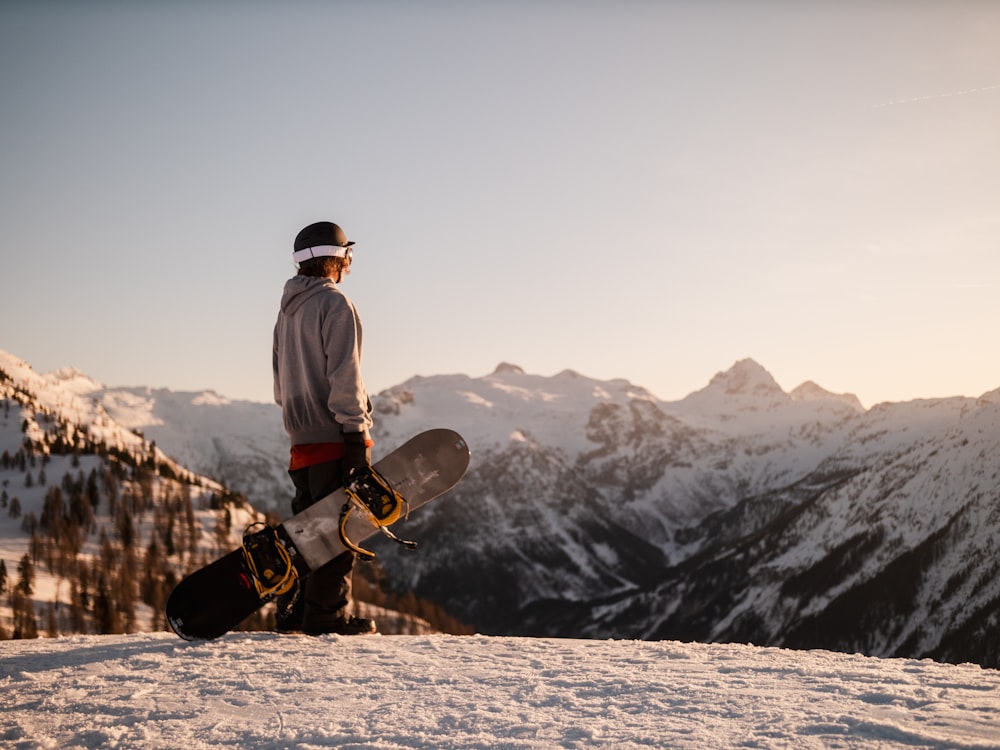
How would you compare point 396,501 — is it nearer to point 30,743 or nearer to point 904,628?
point 30,743

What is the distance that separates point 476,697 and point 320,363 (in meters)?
4.15

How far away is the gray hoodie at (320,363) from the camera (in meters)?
8.37

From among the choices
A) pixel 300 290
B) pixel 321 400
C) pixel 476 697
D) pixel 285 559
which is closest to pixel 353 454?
pixel 321 400

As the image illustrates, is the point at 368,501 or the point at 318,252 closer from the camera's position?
the point at 368,501

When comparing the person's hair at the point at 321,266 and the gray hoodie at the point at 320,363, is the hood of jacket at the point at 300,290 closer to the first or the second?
the gray hoodie at the point at 320,363

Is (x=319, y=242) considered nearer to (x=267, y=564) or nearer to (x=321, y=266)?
(x=321, y=266)

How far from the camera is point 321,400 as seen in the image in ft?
28.6

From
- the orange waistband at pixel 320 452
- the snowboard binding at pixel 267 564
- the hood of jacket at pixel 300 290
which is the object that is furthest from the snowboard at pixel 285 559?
the hood of jacket at pixel 300 290

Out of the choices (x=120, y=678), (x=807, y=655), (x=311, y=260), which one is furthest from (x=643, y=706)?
(x=311, y=260)

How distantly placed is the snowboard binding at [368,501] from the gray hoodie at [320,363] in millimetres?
494

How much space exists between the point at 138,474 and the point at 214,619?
20867cm

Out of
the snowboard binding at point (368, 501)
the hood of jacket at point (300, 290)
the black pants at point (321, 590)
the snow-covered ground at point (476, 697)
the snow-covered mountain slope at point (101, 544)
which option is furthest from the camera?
the snow-covered mountain slope at point (101, 544)

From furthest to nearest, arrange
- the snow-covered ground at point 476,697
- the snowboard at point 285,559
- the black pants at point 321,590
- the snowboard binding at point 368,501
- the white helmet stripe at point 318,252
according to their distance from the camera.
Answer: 1. the white helmet stripe at point 318,252
2. the black pants at point 321,590
3. the snowboard binding at point 368,501
4. the snowboard at point 285,559
5. the snow-covered ground at point 476,697

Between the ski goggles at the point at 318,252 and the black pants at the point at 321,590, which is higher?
the ski goggles at the point at 318,252
